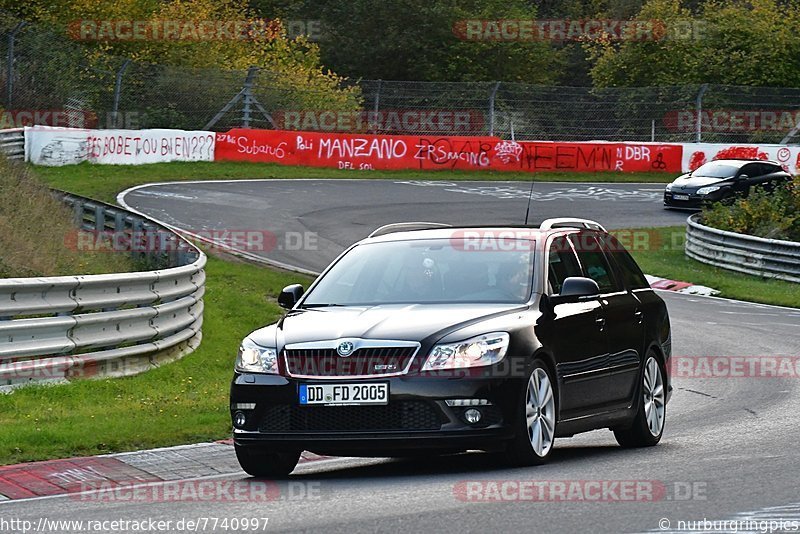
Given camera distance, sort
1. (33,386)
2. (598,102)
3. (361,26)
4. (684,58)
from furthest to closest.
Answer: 1. (361,26)
2. (684,58)
3. (598,102)
4. (33,386)

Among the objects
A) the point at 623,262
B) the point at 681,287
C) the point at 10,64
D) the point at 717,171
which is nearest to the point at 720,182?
the point at 717,171

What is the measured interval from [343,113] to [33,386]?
107 ft

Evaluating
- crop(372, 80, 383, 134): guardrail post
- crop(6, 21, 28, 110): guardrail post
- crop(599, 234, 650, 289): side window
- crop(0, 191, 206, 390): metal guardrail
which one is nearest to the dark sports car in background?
crop(372, 80, 383, 134): guardrail post

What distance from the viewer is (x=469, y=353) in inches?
344

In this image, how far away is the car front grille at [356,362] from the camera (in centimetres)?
863

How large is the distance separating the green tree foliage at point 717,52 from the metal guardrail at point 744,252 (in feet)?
95.7

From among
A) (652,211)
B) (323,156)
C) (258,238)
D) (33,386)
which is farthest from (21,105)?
(33,386)

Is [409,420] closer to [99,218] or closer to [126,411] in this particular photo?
[126,411]

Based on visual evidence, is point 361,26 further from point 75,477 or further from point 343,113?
point 75,477

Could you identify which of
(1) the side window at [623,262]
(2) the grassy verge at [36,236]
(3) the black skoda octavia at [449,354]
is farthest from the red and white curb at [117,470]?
(2) the grassy verge at [36,236]

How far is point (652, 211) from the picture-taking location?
36.7 metres

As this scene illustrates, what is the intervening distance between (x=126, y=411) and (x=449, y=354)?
12.7ft

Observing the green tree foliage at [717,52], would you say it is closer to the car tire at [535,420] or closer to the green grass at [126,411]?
the green grass at [126,411]

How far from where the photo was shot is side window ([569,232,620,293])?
34.7 ft
